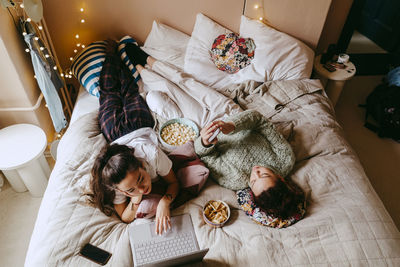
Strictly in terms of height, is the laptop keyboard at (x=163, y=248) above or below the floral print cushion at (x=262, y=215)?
below

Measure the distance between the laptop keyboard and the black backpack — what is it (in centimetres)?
203

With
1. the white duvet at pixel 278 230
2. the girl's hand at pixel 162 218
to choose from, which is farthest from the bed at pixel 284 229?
the girl's hand at pixel 162 218

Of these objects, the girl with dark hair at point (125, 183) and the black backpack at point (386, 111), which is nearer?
the girl with dark hair at point (125, 183)

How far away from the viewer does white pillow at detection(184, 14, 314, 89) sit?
2.00 metres

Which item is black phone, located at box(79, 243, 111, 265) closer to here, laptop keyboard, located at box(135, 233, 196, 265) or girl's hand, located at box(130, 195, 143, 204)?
laptop keyboard, located at box(135, 233, 196, 265)

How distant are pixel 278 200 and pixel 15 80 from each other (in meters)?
1.79

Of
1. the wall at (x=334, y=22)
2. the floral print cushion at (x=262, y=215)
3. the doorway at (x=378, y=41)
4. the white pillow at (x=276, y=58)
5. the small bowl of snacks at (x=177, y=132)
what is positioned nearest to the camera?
the floral print cushion at (x=262, y=215)

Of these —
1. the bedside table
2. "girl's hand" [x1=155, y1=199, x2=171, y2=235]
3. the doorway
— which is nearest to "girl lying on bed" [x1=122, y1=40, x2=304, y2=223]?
"girl's hand" [x1=155, y1=199, x2=171, y2=235]

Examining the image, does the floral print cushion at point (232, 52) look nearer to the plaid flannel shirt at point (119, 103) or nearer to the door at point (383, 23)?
the plaid flannel shirt at point (119, 103)

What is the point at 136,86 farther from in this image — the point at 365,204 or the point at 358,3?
the point at 358,3

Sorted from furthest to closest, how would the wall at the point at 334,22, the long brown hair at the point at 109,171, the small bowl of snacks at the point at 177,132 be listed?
1. the wall at the point at 334,22
2. the small bowl of snacks at the point at 177,132
3. the long brown hair at the point at 109,171

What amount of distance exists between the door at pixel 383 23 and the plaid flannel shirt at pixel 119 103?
294 centimetres

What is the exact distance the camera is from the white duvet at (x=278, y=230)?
1.14 meters

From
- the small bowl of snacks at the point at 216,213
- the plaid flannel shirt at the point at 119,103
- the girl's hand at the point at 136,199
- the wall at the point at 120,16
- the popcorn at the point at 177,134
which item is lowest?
the small bowl of snacks at the point at 216,213
